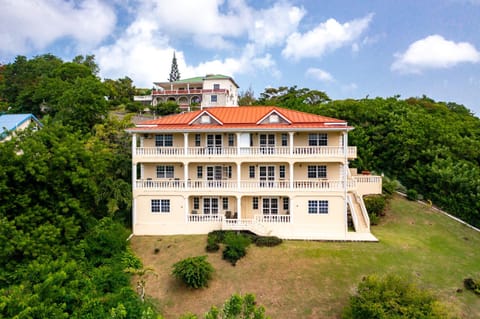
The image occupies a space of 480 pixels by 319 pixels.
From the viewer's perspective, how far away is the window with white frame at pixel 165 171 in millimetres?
27125

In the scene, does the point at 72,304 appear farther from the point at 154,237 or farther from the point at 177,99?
the point at 177,99

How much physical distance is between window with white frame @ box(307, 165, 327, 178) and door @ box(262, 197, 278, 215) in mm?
3461

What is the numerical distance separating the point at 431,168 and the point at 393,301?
2118 centimetres

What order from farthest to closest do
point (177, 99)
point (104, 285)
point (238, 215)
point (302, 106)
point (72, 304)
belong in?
point (177, 99) → point (302, 106) → point (238, 215) → point (104, 285) → point (72, 304)

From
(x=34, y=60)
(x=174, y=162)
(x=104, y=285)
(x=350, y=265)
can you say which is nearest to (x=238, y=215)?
(x=174, y=162)

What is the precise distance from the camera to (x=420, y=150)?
33.8 m

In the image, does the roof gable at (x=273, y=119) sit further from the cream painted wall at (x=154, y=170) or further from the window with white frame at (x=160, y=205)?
the window with white frame at (x=160, y=205)

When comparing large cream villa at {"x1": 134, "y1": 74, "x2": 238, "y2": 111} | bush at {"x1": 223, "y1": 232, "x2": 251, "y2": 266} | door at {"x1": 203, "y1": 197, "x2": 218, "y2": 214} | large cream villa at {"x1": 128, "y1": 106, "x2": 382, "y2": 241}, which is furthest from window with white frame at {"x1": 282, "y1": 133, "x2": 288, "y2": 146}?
large cream villa at {"x1": 134, "y1": 74, "x2": 238, "y2": 111}

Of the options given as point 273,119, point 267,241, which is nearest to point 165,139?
point 273,119

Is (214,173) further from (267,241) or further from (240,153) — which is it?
(267,241)

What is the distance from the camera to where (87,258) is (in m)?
20.4

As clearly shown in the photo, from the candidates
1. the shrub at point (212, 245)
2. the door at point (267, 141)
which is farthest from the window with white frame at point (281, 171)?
the shrub at point (212, 245)

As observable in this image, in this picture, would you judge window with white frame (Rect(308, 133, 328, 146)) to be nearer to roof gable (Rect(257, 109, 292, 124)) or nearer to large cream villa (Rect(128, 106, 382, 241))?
large cream villa (Rect(128, 106, 382, 241))

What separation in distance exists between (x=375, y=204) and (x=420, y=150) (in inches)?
405
